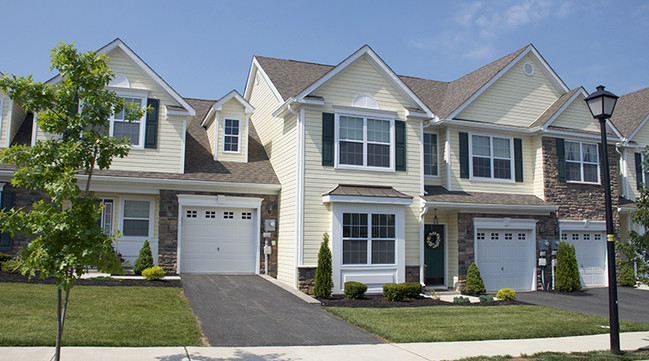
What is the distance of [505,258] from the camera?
1806 cm

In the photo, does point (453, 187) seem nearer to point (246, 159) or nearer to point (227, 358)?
point (246, 159)

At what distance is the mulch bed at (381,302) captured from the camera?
532 inches

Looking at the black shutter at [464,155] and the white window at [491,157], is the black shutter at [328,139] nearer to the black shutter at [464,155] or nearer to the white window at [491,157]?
the black shutter at [464,155]

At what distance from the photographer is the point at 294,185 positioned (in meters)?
15.7

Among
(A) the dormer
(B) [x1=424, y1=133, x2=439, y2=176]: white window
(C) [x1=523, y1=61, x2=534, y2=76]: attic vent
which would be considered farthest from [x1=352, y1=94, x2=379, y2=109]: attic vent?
(C) [x1=523, y1=61, x2=534, y2=76]: attic vent

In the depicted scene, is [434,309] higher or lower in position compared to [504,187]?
lower

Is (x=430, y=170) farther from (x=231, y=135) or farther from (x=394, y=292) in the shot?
(x=231, y=135)

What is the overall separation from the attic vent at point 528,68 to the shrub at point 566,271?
21.2ft

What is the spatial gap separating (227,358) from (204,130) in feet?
43.2

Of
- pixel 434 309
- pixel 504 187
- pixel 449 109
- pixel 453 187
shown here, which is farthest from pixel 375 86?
pixel 434 309

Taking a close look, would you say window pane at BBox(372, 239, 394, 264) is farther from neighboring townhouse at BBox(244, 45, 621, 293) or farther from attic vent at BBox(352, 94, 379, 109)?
attic vent at BBox(352, 94, 379, 109)

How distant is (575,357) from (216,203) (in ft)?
36.6

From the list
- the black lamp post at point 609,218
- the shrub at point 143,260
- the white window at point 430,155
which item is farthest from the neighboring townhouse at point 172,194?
the black lamp post at point 609,218

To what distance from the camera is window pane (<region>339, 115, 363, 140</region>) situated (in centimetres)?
1619
